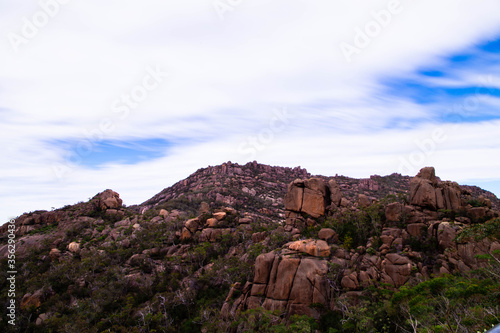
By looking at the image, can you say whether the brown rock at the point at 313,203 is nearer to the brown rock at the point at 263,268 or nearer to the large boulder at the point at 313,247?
the large boulder at the point at 313,247

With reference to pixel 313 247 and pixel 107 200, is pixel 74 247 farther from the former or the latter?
pixel 313 247

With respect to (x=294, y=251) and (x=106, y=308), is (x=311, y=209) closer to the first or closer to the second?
(x=294, y=251)

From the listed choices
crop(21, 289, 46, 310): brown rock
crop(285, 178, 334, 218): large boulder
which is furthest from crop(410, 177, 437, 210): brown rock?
crop(21, 289, 46, 310): brown rock

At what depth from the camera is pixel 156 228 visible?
1940 inches

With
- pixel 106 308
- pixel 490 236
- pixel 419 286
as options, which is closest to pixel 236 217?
pixel 106 308

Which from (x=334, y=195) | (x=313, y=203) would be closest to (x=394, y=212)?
(x=334, y=195)

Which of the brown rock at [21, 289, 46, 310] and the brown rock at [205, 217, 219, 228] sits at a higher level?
the brown rock at [205, 217, 219, 228]

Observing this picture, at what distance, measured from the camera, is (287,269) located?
28641 millimetres

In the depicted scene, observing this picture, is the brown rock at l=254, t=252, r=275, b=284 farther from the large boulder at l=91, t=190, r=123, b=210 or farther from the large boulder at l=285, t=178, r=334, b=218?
the large boulder at l=91, t=190, r=123, b=210

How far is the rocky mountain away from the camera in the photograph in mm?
22002

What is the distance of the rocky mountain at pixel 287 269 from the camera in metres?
22.0

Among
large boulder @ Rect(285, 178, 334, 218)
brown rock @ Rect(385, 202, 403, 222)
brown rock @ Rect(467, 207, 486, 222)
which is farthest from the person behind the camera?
large boulder @ Rect(285, 178, 334, 218)

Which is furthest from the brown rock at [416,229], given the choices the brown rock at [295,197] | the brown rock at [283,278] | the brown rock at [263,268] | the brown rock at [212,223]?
the brown rock at [212,223]

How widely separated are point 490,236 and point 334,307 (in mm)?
15389
